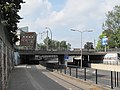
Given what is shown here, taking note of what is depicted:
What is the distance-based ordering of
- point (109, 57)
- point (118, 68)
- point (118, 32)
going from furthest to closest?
point (118, 32), point (109, 57), point (118, 68)

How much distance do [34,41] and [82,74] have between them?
545 ft

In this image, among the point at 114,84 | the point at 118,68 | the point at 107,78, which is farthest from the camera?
the point at 118,68

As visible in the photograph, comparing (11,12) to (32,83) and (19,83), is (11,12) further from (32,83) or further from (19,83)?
(32,83)

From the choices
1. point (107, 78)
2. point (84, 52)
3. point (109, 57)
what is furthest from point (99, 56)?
point (107, 78)

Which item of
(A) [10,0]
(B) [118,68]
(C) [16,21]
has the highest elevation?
(A) [10,0]

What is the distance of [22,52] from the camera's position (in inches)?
4737

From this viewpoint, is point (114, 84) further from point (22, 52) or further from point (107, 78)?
point (22, 52)

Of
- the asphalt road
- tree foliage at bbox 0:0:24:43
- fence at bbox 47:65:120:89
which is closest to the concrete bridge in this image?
tree foliage at bbox 0:0:24:43

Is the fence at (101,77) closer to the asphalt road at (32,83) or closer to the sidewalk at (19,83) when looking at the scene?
the asphalt road at (32,83)

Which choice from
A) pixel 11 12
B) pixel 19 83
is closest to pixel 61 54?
pixel 11 12

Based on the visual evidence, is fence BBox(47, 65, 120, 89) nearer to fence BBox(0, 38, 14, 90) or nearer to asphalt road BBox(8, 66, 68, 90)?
asphalt road BBox(8, 66, 68, 90)

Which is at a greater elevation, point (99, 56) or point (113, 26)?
point (113, 26)

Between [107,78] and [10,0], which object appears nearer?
[107,78]

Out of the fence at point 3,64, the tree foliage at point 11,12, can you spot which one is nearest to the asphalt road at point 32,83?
the fence at point 3,64
